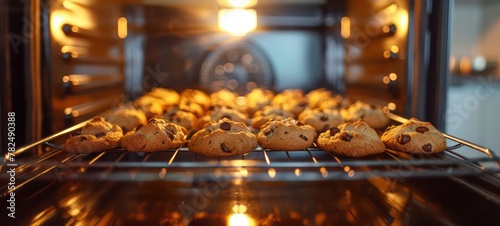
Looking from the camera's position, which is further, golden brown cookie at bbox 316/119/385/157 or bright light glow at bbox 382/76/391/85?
bright light glow at bbox 382/76/391/85

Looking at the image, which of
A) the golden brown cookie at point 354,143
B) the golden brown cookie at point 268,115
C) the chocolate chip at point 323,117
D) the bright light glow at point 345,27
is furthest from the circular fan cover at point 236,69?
the golden brown cookie at point 354,143

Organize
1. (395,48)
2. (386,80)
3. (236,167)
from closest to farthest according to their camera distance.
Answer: (236,167), (395,48), (386,80)

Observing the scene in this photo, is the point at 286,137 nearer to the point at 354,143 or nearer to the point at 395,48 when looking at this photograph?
the point at 354,143

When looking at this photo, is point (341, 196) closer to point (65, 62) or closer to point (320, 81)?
point (65, 62)

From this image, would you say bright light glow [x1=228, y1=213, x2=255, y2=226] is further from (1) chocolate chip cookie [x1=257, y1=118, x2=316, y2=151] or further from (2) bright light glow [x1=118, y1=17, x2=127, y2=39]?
(2) bright light glow [x1=118, y1=17, x2=127, y2=39]

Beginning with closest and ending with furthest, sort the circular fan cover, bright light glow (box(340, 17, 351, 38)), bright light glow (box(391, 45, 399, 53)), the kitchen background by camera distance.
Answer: bright light glow (box(391, 45, 399, 53)) < bright light glow (box(340, 17, 351, 38)) < the circular fan cover < the kitchen background

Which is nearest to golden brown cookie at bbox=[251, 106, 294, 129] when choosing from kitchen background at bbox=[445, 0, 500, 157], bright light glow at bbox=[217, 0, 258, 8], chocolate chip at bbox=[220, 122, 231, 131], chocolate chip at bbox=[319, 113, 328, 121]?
chocolate chip at bbox=[319, 113, 328, 121]

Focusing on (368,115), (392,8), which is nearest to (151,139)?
(368,115)
